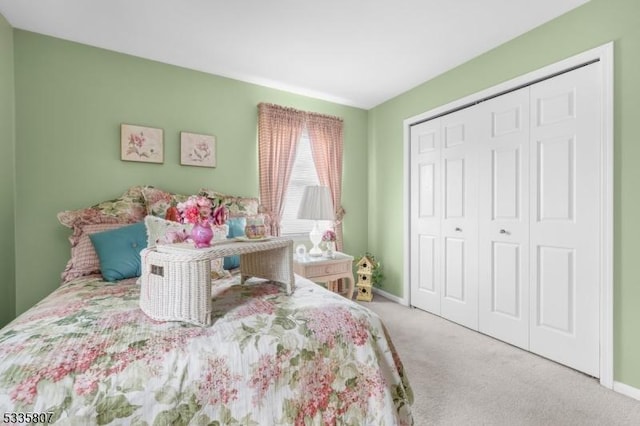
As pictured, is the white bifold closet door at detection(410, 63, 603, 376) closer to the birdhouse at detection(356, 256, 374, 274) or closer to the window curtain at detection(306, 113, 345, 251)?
the birdhouse at detection(356, 256, 374, 274)

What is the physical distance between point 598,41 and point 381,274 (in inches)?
114

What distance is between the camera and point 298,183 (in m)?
3.53

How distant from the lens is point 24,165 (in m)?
2.27

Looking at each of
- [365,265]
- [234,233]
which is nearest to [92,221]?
[234,233]

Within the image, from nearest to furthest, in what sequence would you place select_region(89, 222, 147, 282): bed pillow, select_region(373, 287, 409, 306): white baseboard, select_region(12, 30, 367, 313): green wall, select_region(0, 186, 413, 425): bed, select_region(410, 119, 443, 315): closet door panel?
1. select_region(0, 186, 413, 425): bed
2. select_region(89, 222, 147, 282): bed pillow
3. select_region(12, 30, 367, 313): green wall
4. select_region(410, 119, 443, 315): closet door panel
5. select_region(373, 287, 409, 306): white baseboard

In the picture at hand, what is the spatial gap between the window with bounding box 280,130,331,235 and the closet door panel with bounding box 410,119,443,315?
121 cm

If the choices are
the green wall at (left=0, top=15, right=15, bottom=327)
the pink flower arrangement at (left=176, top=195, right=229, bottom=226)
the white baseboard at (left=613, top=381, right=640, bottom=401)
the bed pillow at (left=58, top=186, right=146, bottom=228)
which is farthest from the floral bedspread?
the white baseboard at (left=613, top=381, right=640, bottom=401)

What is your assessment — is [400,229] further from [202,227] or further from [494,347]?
[202,227]

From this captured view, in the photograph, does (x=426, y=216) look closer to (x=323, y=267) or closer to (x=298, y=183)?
(x=323, y=267)

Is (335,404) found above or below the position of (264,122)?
below

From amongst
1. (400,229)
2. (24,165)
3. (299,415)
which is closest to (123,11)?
(24,165)

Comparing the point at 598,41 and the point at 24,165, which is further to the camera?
the point at 24,165

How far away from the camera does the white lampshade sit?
294 centimetres

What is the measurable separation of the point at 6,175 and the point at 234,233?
5.57 feet
